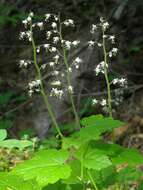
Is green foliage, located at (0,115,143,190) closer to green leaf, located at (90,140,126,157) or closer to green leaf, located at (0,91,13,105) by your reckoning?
green leaf, located at (90,140,126,157)

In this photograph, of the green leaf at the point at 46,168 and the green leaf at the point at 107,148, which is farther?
the green leaf at the point at 107,148

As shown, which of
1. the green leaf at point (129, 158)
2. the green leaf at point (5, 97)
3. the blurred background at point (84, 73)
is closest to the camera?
the green leaf at point (129, 158)

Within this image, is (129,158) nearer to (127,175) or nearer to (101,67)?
(127,175)

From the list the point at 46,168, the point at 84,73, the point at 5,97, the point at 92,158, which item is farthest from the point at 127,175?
the point at 5,97

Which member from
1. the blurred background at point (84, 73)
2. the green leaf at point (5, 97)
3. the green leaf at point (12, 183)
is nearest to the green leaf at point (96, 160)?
the green leaf at point (12, 183)

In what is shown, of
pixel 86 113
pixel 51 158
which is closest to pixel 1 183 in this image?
pixel 51 158

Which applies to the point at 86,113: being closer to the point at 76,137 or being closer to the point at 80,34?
the point at 80,34

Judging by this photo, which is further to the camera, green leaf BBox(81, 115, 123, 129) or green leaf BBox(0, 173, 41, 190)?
green leaf BBox(81, 115, 123, 129)

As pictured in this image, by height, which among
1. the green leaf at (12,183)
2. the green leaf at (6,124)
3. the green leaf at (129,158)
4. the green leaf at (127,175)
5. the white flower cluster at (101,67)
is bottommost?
the green leaf at (6,124)

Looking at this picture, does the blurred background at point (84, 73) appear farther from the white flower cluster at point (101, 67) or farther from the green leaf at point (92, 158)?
the green leaf at point (92, 158)

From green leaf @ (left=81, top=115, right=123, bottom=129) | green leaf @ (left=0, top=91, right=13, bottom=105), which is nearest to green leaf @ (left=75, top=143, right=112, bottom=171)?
green leaf @ (left=81, top=115, right=123, bottom=129)
